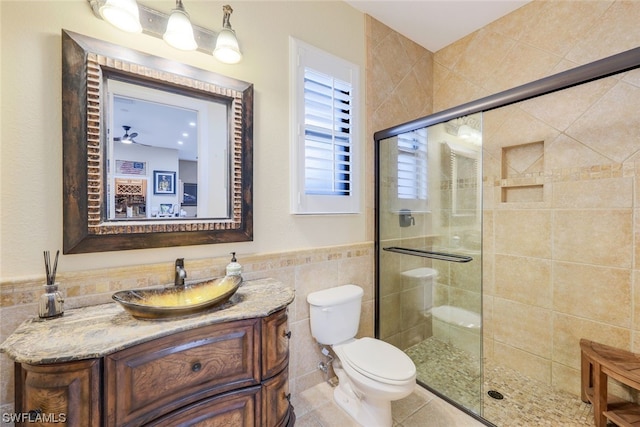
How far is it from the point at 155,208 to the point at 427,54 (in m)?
2.81

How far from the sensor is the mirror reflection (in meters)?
1.23

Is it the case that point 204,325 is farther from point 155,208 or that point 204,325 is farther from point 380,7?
point 380,7

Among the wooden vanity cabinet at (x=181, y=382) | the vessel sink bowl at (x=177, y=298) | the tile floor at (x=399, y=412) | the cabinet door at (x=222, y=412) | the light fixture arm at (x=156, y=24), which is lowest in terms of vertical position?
the tile floor at (x=399, y=412)

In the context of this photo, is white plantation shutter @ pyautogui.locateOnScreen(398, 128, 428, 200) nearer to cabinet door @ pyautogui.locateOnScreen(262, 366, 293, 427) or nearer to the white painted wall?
the white painted wall

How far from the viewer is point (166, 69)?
52.6 inches

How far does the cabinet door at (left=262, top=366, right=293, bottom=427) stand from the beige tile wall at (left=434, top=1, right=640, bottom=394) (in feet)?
6.18

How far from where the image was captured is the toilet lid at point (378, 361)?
1.42m

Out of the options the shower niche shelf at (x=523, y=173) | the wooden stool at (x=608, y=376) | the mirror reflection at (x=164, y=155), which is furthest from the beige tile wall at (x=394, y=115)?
the mirror reflection at (x=164, y=155)

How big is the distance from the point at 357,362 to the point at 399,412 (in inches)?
21.3

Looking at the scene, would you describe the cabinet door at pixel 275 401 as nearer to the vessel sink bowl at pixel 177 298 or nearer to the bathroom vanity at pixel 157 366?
the bathroom vanity at pixel 157 366

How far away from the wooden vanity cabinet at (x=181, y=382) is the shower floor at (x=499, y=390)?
1245 millimetres

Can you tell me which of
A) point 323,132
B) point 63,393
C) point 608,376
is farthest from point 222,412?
point 608,376

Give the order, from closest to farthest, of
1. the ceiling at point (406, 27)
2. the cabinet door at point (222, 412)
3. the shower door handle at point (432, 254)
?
the cabinet door at point (222, 412), the ceiling at point (406, 27), the shower door handle at point (432, 254)

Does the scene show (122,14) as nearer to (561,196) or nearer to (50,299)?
(50,299)
